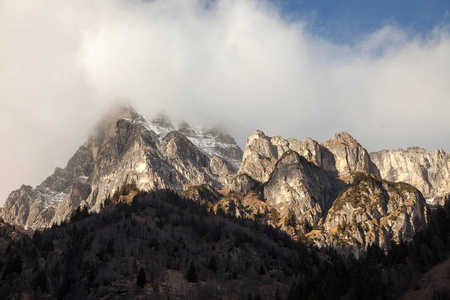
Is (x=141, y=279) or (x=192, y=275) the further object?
(x=192, y=275)

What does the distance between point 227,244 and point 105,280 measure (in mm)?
73383

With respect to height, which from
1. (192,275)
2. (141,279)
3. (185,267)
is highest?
(185,267)

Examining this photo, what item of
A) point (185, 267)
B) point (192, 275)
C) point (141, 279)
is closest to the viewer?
point (141, 279)

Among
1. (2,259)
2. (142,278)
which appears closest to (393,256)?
(142,278)

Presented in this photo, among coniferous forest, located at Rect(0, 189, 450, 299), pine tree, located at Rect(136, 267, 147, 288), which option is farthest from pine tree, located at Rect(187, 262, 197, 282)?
pine tree, located at Rect(136, 267, 147, 288)

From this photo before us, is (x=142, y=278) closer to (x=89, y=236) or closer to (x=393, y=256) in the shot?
(x=89, y=236)

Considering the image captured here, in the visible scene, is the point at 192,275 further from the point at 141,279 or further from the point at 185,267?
the point at 141,279

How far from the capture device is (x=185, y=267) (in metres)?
165

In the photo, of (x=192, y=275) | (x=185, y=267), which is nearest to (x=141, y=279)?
(x=192, y=275)

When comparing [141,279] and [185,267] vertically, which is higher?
[185,267]

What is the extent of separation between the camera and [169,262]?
16688 cm

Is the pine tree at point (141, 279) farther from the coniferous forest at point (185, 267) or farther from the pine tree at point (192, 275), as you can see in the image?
the pine tree at point (192, 275)

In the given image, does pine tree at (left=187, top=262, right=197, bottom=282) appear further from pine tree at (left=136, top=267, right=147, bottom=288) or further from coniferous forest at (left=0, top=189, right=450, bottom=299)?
pine tree at (left=136, top=267, right=147, bottom=288)

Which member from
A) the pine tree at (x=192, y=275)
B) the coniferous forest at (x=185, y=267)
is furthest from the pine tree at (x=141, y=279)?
the pine tree at (x=192, y=275)
